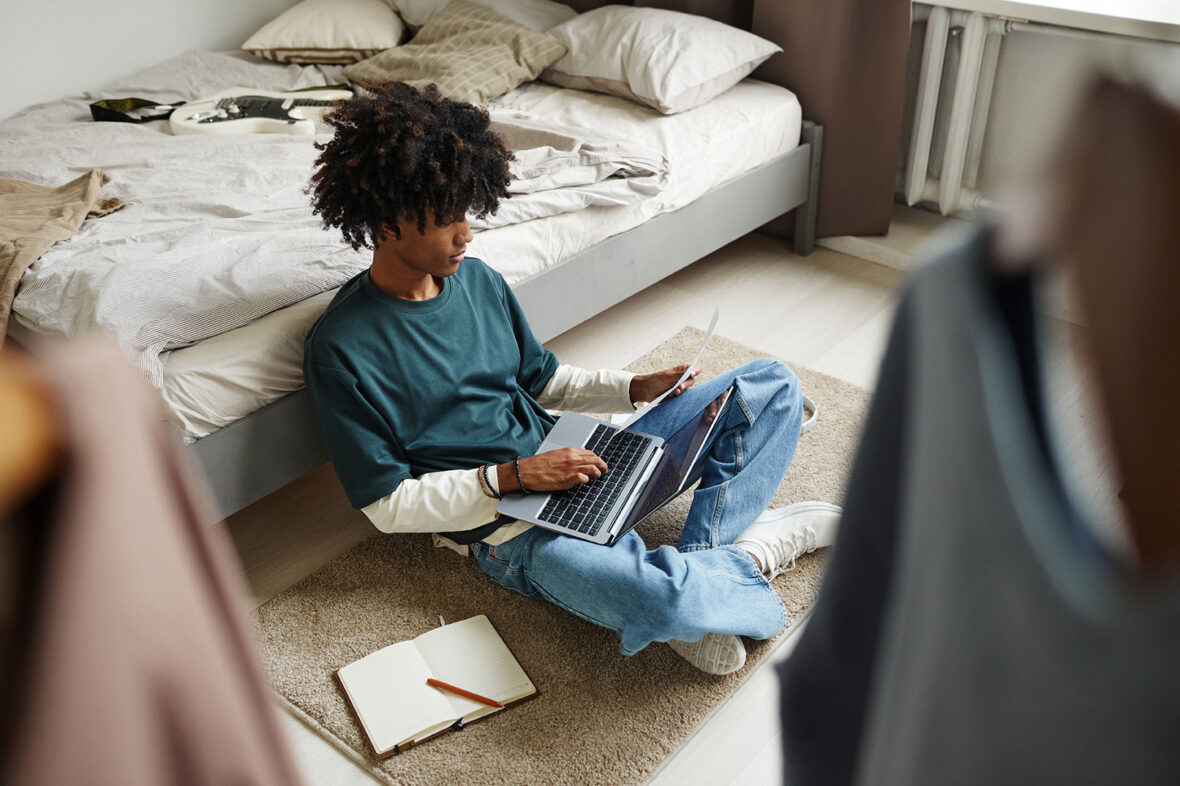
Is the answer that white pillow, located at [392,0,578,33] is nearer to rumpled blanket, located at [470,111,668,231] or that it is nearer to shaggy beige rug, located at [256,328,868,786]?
rumpled blanket, located at [470,111,668,231]

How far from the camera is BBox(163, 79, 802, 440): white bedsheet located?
159cm

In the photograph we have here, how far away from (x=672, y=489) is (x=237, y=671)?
1235mm

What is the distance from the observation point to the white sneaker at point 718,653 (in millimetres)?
1500

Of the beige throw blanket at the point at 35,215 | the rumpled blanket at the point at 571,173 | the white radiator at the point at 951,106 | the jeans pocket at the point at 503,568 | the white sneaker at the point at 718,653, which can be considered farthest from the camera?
the white radiator at the point at 951,106

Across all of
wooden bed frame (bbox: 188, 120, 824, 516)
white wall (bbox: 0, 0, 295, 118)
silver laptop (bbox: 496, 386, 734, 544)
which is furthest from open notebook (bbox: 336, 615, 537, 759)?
white wall (bbox: 0, 0, 295, 118)

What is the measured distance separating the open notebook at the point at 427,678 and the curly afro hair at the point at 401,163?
2.16 ft

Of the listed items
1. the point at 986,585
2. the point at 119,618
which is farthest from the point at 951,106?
the point at 119,618

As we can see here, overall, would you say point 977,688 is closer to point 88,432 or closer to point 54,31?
point 88,432

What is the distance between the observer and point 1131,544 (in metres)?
0.34

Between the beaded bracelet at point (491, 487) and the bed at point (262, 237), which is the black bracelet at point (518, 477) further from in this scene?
the bed at point (262, 237)

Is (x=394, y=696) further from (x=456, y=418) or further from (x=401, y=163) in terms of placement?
(x=401, y=163)

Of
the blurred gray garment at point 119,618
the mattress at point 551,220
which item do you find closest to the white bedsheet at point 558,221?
the mattress at point 551,220

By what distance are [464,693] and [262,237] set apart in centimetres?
95

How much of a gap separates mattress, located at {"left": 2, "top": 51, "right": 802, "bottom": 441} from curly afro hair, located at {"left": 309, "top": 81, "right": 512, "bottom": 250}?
0.27m
